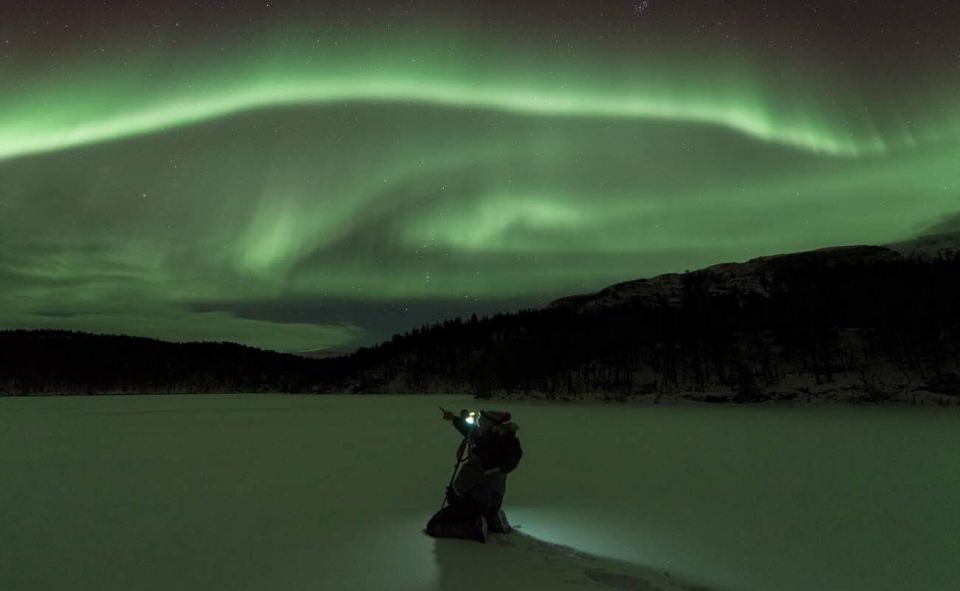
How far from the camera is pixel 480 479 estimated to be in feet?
28.4

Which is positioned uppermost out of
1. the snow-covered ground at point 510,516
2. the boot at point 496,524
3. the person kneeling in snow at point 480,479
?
the person kneeling in snow at point 480,479

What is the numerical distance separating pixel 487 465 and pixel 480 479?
40 cm

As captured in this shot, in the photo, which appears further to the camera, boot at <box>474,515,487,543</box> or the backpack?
boot at <box>474,515,487,543</box>

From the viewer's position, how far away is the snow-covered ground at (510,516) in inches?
282

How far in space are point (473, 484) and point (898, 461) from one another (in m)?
15.2

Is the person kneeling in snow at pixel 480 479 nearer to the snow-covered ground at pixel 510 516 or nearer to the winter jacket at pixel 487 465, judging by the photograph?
the winter jacket at pixel 487 465

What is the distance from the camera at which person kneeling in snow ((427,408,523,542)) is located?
8422 millimetres

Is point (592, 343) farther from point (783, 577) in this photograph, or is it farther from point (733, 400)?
point (783, 577)

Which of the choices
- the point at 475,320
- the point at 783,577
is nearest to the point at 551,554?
the point at 783,577

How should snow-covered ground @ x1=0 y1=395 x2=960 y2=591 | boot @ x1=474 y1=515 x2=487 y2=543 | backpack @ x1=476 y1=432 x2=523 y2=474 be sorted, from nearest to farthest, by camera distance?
snow-covered ground @ x1=0 y1=395 x2=960 y2=591 → backpack @ x1=476 y1=432 x2=523 y2=474 → boot @ x1=474 y1=515 x2=487 y2=543

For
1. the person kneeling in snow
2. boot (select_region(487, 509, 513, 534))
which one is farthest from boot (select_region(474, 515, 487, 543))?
boot (select_region(487, 509, 513, 534))

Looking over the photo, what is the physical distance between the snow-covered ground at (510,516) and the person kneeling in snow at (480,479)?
0.31m

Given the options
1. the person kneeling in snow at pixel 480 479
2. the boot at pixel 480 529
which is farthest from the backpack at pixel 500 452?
the boot at pixel 480 529

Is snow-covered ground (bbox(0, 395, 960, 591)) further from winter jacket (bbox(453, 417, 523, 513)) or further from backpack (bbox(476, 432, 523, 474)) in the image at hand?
backpack (bbox(476, 432, 523, 474))
